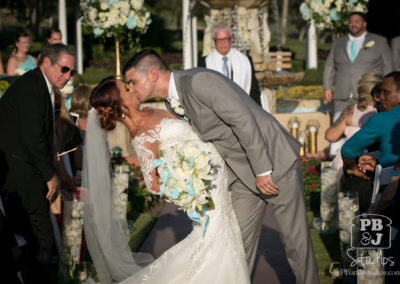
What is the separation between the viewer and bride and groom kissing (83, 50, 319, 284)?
4.29 meters

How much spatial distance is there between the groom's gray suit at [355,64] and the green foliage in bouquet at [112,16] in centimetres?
355

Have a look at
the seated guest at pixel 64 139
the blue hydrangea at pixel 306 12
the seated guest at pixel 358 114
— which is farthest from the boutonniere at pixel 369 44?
the seated guest at pixel 64 139

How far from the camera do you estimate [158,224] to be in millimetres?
7680

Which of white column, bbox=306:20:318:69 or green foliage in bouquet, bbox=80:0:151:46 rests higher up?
green foliage in bouquet, bbox=80:0:151:46

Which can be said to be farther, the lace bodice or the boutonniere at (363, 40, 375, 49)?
the boutonniere at (363, 40, 375, 49)

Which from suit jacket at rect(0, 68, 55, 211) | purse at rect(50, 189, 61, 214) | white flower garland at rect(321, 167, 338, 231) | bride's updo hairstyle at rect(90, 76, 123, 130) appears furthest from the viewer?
white flower garland at rect(321, 167, 338, 231)

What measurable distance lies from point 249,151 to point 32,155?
5.91 ft

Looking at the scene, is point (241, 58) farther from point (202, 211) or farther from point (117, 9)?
point (202, 211)

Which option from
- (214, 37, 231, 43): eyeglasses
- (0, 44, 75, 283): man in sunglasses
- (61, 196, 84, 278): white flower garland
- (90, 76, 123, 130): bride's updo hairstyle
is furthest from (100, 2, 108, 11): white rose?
(90, 76, 123, 130): bride's updo hairstyle

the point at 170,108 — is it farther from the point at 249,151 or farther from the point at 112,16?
the point at 112,16

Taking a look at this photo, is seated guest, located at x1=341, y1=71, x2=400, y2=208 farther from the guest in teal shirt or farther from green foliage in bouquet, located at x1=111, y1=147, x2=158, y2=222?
green foliage in bouquet, located at x1=111, y1=147, x2=158, y2=222

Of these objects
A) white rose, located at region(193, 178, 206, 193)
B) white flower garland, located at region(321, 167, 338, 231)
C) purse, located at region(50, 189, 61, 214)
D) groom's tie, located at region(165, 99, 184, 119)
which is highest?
groom's tie, located at region(165, 99, 184, 119)

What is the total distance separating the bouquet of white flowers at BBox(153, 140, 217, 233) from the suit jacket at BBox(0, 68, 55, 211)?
119 centimetres

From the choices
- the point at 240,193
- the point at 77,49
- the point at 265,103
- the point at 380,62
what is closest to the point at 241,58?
the point at 265,103
